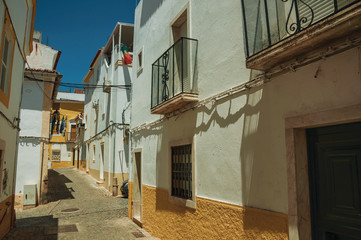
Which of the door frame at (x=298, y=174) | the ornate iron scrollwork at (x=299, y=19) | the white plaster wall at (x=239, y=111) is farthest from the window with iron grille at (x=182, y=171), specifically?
the ornate iron scrollwork at (x=299, y=19)

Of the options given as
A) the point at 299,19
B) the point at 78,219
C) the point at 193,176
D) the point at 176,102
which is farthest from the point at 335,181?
the point at 78,219

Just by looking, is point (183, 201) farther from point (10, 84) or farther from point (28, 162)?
point (28, 162)

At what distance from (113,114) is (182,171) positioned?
37.1 ft

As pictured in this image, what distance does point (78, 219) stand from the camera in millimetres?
10117

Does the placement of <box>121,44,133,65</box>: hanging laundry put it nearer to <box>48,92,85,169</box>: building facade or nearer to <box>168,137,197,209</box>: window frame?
<box>168,137,197,209</box>: window frame

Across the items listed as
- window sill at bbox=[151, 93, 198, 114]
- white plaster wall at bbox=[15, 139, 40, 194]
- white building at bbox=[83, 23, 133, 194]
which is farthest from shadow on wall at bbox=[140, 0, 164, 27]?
white plaster wall at bbox=[15, 139, 40, 194]

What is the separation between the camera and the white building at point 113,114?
53.0 feet

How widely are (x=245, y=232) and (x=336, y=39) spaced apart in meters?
2.81

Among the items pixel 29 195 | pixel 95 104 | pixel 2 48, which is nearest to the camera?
pixel 2 48

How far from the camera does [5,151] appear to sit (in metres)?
6.95

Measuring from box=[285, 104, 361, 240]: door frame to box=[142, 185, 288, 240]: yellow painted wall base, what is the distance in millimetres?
173

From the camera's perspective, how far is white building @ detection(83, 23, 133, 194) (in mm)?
16156

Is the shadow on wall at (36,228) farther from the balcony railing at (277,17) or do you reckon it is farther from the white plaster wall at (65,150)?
the white plaster wall at (65,150)

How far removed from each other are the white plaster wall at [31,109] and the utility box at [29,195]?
228 centimetres
